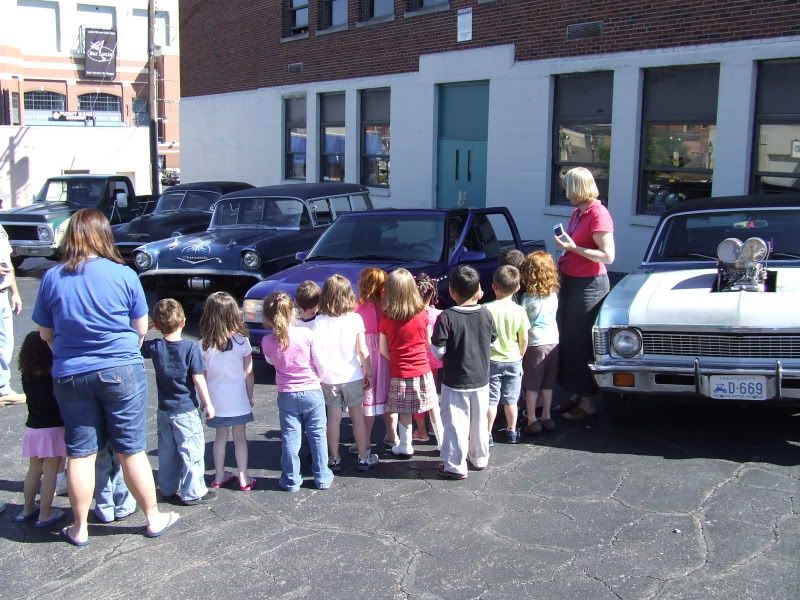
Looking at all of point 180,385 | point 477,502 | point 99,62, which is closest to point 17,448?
point 180,385

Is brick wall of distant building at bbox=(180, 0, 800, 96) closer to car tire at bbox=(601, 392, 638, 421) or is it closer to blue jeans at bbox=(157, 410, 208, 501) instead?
car tire at bbox=(601, 392, 638, 421)

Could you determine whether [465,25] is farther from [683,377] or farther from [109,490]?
[109,490]

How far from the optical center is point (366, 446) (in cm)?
551

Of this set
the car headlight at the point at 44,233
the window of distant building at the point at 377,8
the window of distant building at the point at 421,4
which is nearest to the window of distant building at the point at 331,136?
the window of distant building at the point at 377,8

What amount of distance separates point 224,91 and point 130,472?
20.7 meters

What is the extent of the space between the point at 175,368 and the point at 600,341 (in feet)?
9.08

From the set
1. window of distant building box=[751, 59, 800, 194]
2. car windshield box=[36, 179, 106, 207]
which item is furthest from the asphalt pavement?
car windshield box=[36, 179, 106, 207]

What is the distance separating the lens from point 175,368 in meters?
4.79

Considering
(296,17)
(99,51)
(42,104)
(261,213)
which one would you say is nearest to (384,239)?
(261,213)

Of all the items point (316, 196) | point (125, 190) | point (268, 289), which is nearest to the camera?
point (268, 289)

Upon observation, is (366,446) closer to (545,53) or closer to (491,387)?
(491,387)

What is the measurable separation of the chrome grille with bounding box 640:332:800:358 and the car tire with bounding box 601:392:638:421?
904mm

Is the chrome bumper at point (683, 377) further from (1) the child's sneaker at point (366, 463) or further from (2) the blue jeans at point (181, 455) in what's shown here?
(2) the blue jeans at point (181, 455)

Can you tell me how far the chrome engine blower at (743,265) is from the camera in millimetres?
5832
